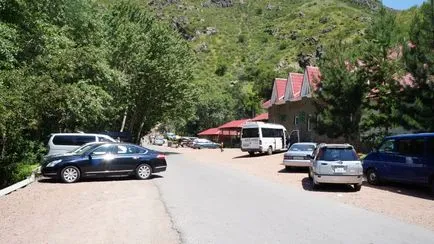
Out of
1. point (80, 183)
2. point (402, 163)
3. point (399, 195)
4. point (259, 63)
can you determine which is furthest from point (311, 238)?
point (259, 63)

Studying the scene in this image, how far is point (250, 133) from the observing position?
38.7 m

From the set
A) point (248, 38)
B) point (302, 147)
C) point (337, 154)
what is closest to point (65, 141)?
point (302, 147)

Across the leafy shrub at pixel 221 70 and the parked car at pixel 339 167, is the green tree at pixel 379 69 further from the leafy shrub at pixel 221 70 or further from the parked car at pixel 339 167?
the leafy shrub at pixel 221 70

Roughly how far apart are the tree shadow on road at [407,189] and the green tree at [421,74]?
11.0 feet

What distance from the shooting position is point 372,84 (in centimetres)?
3025

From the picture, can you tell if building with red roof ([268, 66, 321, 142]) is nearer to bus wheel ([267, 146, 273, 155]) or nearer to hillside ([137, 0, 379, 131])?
bus wheel ([267, 146, 273, 155])

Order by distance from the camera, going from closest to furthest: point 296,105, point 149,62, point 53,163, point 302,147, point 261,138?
point 53,163 → point 302,147 → point 261,138 → point 149,62 → point 296,105

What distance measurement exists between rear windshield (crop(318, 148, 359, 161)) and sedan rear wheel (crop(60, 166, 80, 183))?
929 centimetres

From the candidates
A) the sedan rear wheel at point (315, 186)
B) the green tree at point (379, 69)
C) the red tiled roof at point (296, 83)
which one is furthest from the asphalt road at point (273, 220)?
the red tiled roof at point (296, 83)

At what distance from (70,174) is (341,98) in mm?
17616

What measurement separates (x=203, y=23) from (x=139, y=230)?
126212mm

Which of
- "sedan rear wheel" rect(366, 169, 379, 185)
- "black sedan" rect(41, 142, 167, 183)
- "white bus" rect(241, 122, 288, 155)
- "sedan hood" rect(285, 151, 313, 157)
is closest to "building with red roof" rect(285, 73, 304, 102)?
"white bus" rect(241, 122, 288, 155)

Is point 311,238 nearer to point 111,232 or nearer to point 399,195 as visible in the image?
point 111,232

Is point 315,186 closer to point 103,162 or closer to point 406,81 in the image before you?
point 103,162
